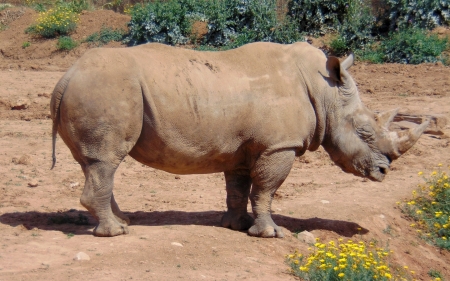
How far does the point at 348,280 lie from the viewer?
256 inches

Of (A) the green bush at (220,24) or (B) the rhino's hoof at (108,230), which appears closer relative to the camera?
(B) the rhino's hoof at (108,230)

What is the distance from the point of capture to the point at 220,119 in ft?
23.8

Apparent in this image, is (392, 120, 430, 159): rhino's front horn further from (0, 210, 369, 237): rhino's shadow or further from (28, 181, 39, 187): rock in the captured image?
(28, 181, 39, 187): rock

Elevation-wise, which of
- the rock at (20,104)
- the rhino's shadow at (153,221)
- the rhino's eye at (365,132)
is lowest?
the rock at (20,104)

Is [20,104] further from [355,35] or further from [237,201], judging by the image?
[355,35]

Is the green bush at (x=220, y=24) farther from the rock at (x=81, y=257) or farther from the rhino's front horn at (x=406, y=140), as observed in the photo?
the rock at (x=81, y=257)

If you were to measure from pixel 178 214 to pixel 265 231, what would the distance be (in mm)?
1321

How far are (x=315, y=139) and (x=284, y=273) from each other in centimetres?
178

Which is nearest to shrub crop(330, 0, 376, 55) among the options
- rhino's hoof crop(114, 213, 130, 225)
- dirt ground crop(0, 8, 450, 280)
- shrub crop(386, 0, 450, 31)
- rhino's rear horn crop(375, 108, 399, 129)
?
shrub crop(386, 0, 450, 31)

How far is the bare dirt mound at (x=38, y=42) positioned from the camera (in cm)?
1897

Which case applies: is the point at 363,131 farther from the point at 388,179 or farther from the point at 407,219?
the point at 388,179

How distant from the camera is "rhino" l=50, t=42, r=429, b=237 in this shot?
690 cm

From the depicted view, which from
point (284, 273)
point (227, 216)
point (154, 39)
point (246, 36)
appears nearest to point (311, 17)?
point (246, 36)

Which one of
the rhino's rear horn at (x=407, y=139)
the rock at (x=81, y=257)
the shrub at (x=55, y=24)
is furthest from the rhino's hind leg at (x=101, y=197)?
the shrub at (x=55, y=24)
